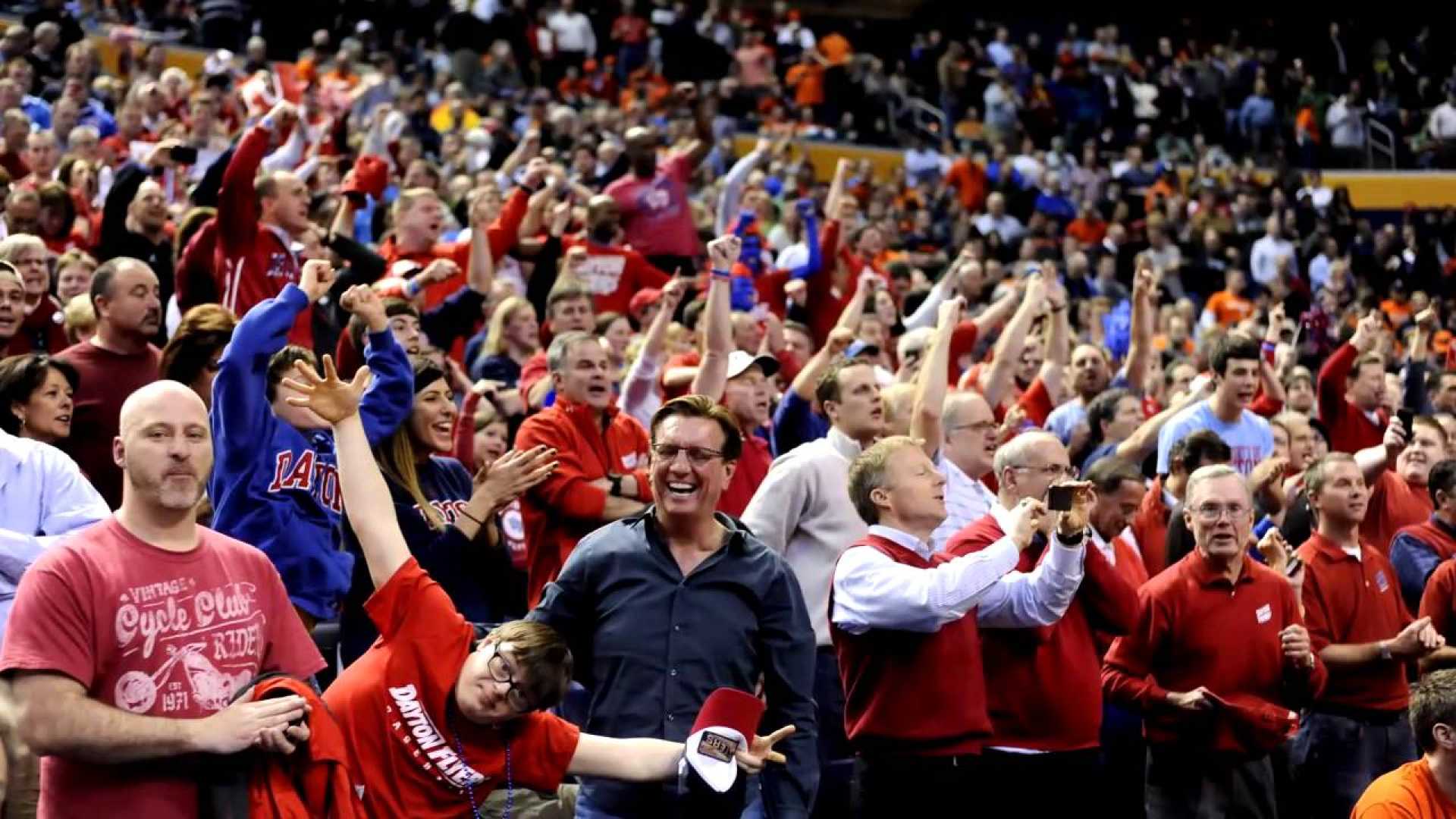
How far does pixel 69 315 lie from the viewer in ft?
25.0

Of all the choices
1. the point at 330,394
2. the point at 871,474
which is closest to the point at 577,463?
the point at 871,474

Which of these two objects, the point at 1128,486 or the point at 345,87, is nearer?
the point at 1128,486

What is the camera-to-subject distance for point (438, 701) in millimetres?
4398

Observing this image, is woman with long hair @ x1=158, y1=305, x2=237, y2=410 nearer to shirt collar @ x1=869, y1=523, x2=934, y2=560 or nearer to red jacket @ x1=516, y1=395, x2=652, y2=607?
red jacket @ x1=516, y1=395, x2=652, y2=607

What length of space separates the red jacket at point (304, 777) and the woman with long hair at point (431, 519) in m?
1.84

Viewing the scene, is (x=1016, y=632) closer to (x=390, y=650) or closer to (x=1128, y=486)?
(x=1128, y=486)

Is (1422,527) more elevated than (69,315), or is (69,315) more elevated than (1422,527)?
(69,315)

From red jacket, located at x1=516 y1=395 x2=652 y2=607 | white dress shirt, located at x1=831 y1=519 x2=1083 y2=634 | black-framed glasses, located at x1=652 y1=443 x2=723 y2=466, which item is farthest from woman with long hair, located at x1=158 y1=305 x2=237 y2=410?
white dress shirt, located at x1=831 y1=519 x2=1083 y2=634

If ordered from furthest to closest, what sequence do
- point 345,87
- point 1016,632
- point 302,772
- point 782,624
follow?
point 345,87, point 1016,632, point 782,624, point 302,772

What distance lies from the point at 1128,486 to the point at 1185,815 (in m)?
1.20

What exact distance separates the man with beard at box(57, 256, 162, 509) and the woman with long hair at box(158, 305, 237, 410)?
536 mm

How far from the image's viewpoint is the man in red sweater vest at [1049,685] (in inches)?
230

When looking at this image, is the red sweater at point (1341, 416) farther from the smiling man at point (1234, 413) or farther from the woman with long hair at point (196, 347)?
the woman with long hair at point (196, 347)

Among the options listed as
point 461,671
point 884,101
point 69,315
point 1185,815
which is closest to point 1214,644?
point 1185,815
